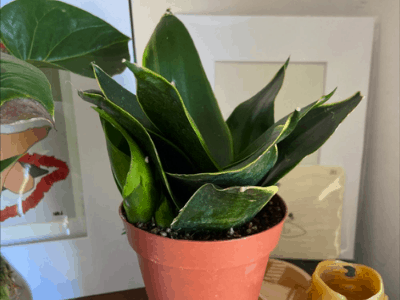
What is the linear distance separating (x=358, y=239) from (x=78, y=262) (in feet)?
2.05

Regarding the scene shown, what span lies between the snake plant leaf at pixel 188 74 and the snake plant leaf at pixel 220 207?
97 mm

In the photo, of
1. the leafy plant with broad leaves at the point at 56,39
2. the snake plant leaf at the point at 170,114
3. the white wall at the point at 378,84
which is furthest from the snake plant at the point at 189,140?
the white wall at the point at 378,84

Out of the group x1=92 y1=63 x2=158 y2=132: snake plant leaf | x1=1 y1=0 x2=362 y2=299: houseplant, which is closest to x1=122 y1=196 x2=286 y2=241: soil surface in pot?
x1=1 y1=0 x2=362 y2=299: houseplant

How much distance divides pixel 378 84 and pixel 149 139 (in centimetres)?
53

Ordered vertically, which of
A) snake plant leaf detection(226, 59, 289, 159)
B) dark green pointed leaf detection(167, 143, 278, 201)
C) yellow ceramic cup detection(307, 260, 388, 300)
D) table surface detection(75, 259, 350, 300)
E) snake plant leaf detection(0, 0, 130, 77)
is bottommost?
table surface detection(75, 259, 350, 300)

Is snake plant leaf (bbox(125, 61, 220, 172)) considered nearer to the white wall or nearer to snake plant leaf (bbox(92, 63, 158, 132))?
snake plant leaf (bbox(92, 63, 158, 132))

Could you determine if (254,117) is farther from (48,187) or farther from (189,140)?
(48,187)

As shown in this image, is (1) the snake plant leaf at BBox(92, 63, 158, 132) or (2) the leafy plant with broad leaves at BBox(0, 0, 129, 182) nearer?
(1) the snake plant leaf at BBox(92, 63, 158, 132)

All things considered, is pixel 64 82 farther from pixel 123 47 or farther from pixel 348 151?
pixel 348 151

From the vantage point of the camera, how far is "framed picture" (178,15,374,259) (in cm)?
58

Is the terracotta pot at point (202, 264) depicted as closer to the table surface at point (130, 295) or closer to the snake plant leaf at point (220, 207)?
the snake plant leaf at point (220, 207)

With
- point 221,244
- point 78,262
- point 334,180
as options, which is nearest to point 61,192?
point 78,262

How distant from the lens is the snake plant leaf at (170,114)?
0.88ft

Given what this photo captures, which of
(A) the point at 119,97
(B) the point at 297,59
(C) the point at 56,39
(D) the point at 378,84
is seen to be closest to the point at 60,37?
(C) the point at 56,39
